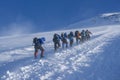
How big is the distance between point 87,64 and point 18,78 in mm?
4419

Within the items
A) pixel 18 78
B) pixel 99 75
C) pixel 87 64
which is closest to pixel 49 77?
pixel 18 78

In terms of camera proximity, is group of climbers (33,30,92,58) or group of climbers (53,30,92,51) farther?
group of climbers (53,30,92,51)

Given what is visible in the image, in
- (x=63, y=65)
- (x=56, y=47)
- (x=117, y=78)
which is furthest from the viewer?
(x=56, y=47)

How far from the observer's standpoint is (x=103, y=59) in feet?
59.1

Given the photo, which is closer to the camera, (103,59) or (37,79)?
(37,79)

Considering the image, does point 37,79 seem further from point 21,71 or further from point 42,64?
point 42,64

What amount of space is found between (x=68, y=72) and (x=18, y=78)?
2.40 meters

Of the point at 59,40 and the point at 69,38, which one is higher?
the point at 69,38

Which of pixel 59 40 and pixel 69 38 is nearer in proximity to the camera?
pixel 59 40

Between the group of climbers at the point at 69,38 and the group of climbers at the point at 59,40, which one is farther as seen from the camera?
the group of climbers at the point at 69,38

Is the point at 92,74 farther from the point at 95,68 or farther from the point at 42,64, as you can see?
the point at 42,64

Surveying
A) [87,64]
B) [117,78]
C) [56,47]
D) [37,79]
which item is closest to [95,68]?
[87,64]

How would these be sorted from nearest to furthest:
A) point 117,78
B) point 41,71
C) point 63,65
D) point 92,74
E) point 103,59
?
1. point 117,78
2. point 92,74
3. point 41,71
4. point 63,65
5. point 103,59

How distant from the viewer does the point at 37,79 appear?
12.9m
